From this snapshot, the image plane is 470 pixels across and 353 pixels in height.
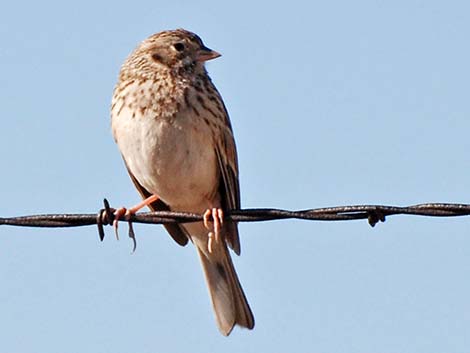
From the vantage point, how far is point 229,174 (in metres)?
7.78

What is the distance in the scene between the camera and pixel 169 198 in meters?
7.86

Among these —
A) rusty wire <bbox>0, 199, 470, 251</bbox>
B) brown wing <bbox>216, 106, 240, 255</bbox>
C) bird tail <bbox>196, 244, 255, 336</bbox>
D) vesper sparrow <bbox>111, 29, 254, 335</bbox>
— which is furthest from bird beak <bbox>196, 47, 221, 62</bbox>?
rusty wire <bbox>0, 199, 470, 251</bbox>

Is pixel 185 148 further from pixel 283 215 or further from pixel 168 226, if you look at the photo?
pixel 283 215

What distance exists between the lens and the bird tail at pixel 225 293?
7.89 m

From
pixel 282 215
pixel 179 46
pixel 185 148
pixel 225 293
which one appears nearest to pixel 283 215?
pixel 282 215

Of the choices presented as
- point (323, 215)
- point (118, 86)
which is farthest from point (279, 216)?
point (118, 86)

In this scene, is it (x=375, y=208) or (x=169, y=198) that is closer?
(x=375, y=208)

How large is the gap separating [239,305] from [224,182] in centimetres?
79

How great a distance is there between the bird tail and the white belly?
533mm

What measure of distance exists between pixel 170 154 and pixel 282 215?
2007 mm

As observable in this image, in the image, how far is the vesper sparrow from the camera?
7492 millimetres

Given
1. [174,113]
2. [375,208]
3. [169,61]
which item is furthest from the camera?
[169,61]

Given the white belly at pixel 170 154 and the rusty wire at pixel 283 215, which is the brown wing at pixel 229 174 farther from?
the rusty wire at pixel 283 215

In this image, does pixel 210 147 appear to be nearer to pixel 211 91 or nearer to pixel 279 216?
pixel 211 91
